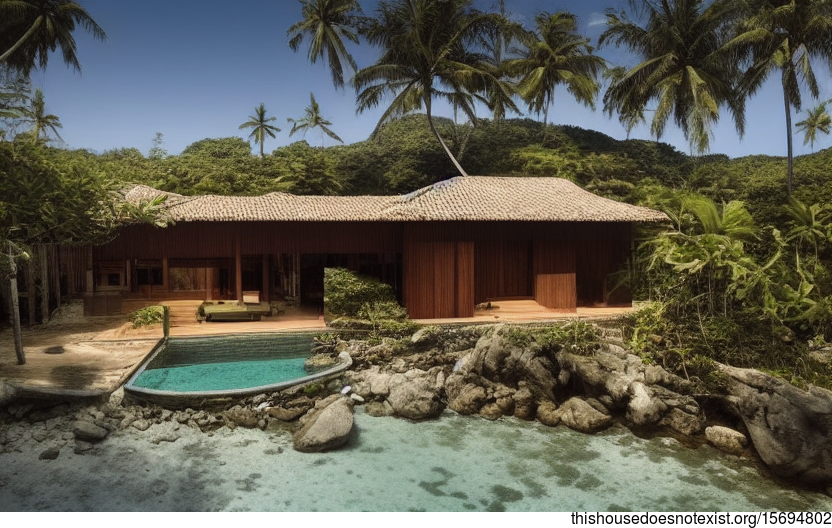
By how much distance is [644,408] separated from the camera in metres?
7.45

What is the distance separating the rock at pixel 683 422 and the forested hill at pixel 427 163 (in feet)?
39.5

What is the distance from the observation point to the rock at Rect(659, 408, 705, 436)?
728 centimetres

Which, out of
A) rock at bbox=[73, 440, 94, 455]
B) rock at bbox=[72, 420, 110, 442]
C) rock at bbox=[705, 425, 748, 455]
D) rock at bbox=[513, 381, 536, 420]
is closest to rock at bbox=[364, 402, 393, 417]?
rock at bbox=[513, 381, 536, 420]

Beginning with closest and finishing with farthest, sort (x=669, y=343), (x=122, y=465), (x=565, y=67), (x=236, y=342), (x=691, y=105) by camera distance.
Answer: (x=122, y=465) → (x=669, y=343) → (x=236, y=342) → (x=691, y=105) → (x=565, y=67)

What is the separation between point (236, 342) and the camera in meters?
10.4

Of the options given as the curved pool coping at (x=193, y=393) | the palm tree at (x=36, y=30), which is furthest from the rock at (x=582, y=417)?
the palm tree at (x=36, y=30)

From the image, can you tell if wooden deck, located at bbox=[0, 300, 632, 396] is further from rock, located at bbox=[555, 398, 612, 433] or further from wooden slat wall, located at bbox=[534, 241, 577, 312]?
rock, located at bbox=[555, 398, 612, 433]

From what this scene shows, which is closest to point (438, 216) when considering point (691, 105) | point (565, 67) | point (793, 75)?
point (793, 75)

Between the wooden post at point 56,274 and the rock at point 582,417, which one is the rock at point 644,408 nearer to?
the rock at point 582,417

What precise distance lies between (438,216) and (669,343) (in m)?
5.26

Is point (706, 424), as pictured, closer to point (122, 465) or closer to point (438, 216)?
point (438, 216)

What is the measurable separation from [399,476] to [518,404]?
9.07ft

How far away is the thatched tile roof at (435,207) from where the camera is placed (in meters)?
12.0
